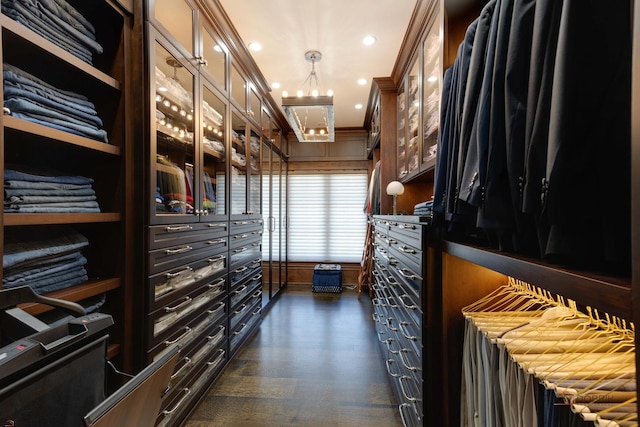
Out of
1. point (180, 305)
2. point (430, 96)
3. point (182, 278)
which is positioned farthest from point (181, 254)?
point (430, 96)

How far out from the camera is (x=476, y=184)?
78 cm

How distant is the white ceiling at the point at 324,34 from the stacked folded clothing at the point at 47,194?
1.71 m

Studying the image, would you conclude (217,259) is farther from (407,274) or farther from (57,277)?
(407,274)

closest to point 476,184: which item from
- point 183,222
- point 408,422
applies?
point 408,422

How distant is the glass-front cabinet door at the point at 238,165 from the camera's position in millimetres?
2467

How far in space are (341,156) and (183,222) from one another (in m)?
3.56

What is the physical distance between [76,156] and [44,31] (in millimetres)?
527

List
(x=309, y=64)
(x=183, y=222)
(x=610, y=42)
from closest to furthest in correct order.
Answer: (x=610, y=42), (x=183, y=222), (x=309, y=64)

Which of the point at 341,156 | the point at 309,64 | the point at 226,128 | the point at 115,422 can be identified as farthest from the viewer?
the point at 341,156

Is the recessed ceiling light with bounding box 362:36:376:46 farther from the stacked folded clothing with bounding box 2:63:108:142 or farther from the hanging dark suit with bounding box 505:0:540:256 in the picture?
the stacked folded clothing with bounding box 2:63:108:142

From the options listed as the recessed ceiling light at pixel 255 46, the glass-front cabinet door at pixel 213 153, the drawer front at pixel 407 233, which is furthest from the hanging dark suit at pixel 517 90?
the recessed ceiling light at pixel 255 46

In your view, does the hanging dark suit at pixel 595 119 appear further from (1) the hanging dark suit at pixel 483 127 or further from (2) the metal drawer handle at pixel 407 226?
(2) the metal drawer handle at pixel 407 226

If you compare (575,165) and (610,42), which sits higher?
(610,42)

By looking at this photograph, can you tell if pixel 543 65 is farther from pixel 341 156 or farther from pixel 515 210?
pixel 341 156
